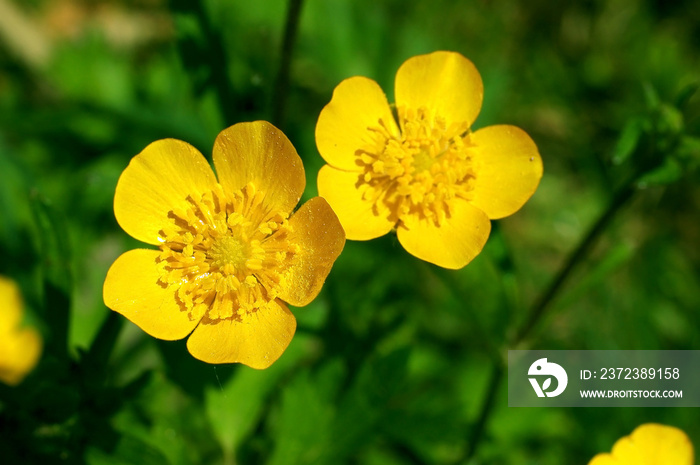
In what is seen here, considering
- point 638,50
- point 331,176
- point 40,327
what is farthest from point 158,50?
point 638,50

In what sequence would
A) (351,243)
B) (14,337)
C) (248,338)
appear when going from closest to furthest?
(248,338) < (14,337) < (351,243)

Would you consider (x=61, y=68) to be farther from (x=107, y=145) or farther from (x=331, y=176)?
(x=331, y=176)

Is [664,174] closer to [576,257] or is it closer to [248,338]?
[576,257]

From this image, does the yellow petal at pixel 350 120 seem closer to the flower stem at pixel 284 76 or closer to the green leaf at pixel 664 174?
the flower stem at pixel 284 76

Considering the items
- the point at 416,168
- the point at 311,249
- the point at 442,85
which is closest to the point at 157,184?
the point at 311,249

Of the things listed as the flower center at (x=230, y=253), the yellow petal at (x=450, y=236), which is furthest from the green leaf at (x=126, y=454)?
the yellow petal at (x=450, y=236)

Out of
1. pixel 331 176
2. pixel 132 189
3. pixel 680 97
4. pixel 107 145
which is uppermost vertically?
pixel 680 97
